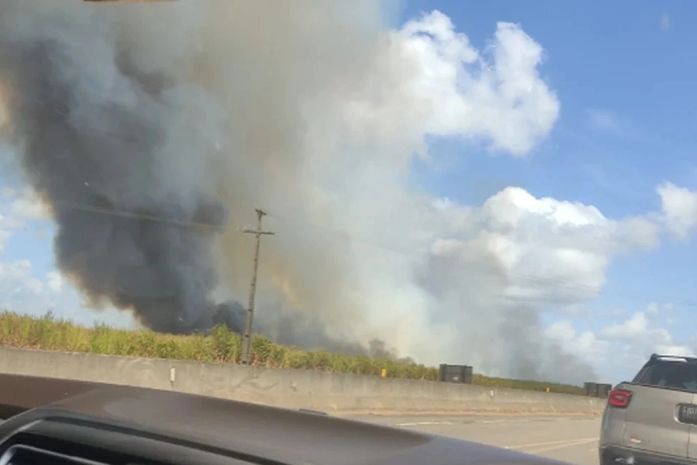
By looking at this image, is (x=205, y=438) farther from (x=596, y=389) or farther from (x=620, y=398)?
(x=596, y=389)

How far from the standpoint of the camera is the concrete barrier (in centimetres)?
1983

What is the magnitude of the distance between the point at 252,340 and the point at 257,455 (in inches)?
1353

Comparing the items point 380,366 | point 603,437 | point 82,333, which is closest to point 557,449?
point 603,437

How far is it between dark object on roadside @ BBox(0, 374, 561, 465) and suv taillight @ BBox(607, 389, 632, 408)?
755cm

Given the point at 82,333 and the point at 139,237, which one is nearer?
the point at 82,333

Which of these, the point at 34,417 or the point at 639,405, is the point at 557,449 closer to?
the point at 639,405

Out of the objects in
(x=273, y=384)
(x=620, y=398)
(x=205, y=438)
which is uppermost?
(x=273, y=384)

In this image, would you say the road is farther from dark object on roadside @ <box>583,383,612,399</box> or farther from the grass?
dark object on roadside @ <box>583,383,612,399</box>

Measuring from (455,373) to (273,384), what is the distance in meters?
17.5

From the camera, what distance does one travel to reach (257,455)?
2107 millimetres

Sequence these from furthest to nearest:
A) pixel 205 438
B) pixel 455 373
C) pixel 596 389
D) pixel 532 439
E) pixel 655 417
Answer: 1. pixel 596 389
2. pixel 455 373
3. pixel 532 439
4. pixel 655 417
5. pixel 205 438

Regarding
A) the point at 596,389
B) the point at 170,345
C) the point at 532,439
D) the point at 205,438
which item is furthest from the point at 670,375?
the point at 596,389

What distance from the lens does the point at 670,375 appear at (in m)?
9.78

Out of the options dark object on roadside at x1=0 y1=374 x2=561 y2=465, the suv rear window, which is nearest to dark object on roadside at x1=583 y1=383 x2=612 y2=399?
the suv rear window
